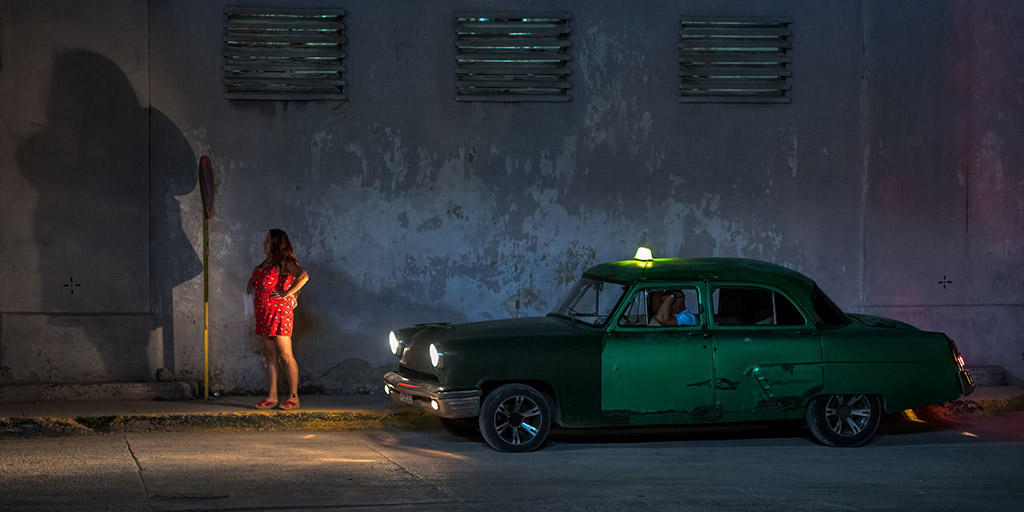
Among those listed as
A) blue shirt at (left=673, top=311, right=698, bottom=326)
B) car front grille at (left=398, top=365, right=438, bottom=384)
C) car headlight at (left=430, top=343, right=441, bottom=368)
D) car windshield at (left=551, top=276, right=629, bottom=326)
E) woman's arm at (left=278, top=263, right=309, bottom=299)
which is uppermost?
woman's arm at (left=278, top=263, right=309, bottom=299)

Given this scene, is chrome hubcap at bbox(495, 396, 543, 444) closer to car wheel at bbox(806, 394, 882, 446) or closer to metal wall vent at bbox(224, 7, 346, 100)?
car wheel at bbox(806, 394, 882, 446)

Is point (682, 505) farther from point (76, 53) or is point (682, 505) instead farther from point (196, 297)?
point (76, 53)

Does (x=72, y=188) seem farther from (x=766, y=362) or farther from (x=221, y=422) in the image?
(x=766, y=362)

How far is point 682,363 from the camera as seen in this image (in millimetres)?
9422

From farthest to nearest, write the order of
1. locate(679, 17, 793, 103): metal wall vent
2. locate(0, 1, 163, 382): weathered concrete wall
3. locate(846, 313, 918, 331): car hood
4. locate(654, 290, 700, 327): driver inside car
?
locate(679, 17, 793, 103): metal wall vent
locate(0, 1, 163, 382): weathered concrete wall
locate(846, 313, 918, 331): car hood
locate(654, 290, 700, 327): driver inside car

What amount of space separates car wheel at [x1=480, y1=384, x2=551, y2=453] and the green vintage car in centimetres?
1

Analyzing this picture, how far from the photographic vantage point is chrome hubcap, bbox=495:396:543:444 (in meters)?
9.35

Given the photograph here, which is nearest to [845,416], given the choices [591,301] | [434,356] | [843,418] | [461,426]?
[843,418]

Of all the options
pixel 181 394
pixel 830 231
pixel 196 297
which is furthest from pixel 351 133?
pixel 830 231

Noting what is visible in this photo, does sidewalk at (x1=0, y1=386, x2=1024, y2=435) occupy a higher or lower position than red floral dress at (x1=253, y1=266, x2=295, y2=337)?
lower

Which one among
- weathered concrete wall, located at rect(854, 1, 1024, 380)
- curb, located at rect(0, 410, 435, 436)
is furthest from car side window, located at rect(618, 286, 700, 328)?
weathered concrete wall, located at rect(854, 1, 1024, 380)

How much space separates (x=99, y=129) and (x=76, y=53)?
0.77m

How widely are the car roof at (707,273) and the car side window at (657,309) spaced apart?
0.36 feet

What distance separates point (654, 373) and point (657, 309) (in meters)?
0.60
